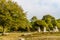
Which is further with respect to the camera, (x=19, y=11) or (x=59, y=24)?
(x=59, y=24)

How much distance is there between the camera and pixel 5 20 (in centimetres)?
4425

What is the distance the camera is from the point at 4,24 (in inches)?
1783

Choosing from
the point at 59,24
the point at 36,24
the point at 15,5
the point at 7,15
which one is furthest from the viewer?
the point at 59,24

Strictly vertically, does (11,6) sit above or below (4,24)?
above

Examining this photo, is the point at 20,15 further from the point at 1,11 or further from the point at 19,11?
the point at 1,11

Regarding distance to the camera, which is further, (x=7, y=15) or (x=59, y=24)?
(x=59, y=24)

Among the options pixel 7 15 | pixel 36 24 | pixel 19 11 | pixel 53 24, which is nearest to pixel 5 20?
pixel 7 15

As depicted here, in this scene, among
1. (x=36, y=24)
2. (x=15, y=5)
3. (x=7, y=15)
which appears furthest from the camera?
(x=36, y=24)

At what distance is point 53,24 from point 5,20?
203 feet

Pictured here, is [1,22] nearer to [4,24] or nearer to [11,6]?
[4,24]

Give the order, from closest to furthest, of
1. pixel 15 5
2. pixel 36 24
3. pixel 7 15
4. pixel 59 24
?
pixel 7 15
pixel 15 5
pixel 36 24
pixel 59 24

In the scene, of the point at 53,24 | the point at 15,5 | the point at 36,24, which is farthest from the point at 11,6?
the point at 53,24

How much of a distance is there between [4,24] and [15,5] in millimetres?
4939

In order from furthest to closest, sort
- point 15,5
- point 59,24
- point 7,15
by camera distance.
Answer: point 59,24, point 15,5, point 7,15
